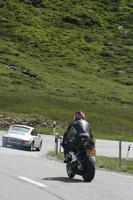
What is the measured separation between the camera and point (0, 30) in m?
113

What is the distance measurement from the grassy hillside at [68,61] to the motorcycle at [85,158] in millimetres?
46990

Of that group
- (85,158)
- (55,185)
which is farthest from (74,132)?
(55,185)

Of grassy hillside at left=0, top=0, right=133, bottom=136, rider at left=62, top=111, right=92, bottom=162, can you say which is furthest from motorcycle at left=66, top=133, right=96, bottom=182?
grassy hillside at left=0, top=0, right=133, bottom=136

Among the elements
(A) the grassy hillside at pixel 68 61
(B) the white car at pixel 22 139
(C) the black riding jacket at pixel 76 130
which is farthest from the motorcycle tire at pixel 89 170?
(A) the grassy hillside at pixel 68 61

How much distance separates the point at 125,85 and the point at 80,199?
273 ft

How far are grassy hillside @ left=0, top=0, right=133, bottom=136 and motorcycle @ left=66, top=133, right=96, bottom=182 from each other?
46990 mm

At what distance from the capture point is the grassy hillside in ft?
244

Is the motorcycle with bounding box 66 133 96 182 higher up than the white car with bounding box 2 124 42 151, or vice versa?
the white car with bounding box 2 124 42 151

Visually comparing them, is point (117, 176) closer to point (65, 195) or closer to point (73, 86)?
point (65, 195)

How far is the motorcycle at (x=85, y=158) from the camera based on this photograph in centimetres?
1775

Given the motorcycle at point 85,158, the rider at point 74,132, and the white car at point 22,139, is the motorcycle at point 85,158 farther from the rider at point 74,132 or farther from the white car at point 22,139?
the white car at point 22,139

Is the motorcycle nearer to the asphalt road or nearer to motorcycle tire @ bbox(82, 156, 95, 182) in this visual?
motorcycle tire @ bbox(82, 156, 95, 182)

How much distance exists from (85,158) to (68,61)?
8671 cm

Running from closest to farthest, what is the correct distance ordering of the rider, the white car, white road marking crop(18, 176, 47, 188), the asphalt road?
1. the asphalt road
2. white road marking crop(18, 176, 47, 188)
3. the rider
4. the white car
